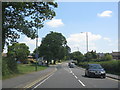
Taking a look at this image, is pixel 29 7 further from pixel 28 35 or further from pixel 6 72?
pixel 6 72

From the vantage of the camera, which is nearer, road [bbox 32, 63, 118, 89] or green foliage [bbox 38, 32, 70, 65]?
road [bbox 32, 63, 118, 89]

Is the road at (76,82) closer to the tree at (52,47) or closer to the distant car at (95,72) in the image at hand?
the distant car at (95,72)

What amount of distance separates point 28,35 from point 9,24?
2880mm

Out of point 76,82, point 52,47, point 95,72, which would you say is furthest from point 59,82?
point 52,47

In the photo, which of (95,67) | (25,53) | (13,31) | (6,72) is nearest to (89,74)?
(95,67)

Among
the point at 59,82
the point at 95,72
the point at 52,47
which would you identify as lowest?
the point at 59,82

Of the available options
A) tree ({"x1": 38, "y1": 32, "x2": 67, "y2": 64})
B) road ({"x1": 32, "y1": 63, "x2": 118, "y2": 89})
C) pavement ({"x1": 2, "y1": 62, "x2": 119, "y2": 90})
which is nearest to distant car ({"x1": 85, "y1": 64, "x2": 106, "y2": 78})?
pavement ({"x1": 2, "y1": 62, "x2": 119, "y2": 90})

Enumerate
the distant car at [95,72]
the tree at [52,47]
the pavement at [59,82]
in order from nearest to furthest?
1. the pavement at [59,82]
2. the distant car at [95,72]
3. the tree at [52,47]

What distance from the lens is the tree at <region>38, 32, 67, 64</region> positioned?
97625 mm

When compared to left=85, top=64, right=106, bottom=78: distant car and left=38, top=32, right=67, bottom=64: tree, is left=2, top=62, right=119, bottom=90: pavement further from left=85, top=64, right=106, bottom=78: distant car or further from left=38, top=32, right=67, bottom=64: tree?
left=38, top=32, right=67, bottom=64: tree

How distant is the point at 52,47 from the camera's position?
327 feet

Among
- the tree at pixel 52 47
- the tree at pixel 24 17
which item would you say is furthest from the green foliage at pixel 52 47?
the tree at pixel 24 17

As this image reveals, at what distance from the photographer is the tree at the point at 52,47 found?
9762cm

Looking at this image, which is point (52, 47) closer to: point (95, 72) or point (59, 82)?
point (95, 72)
